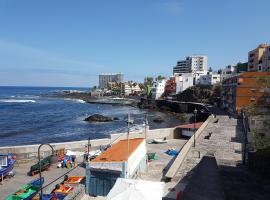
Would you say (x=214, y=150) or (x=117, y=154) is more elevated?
(x=117, y=154)

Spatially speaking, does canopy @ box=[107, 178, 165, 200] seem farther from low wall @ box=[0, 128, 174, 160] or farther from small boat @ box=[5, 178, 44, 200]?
low wall @ box=[0, 128, 174, 160]

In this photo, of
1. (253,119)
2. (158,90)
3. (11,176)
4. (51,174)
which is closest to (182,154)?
(253,119)

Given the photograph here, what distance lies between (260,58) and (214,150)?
68703mm

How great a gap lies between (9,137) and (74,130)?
1289 centimetres

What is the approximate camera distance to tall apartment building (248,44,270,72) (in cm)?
8231

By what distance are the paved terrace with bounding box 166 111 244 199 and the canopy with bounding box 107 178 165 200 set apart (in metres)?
2.92

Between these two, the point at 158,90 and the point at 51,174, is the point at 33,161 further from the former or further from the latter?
the point at 158,90

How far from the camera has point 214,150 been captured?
27656 mm

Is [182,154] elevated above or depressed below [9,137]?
above

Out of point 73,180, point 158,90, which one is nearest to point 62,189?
point 73,180

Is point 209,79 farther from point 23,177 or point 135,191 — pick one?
point 135,191

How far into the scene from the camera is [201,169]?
18469 millimetres

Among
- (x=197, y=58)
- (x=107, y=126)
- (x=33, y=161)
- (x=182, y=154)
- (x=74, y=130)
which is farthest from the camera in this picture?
(x=197, y=58)

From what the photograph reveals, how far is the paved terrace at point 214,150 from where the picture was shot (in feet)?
64.7
